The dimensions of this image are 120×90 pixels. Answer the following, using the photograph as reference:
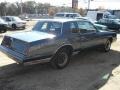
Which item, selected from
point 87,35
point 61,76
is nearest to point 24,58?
point 61,76

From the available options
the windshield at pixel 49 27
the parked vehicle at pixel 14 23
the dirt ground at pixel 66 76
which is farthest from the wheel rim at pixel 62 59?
the parked vehicle at pixel 14 23

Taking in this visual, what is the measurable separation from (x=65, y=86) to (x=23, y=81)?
3.91ft

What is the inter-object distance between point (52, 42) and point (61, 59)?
2.69ft

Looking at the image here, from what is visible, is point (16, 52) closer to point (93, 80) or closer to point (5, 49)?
point (5, 49)

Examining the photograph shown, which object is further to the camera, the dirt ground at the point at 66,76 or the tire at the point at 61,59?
the tire at the point at 61,59

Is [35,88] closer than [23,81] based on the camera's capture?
Yes

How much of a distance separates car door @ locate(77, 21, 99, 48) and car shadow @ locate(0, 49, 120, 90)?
0.70 metres

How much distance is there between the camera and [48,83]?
5465mm

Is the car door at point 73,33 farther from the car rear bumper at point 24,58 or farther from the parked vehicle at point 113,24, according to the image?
the parked vehicle at point 113,24

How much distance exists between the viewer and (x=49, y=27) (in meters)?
6.92

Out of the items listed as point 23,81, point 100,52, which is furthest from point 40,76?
point 100,52

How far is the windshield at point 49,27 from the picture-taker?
6.62 metres

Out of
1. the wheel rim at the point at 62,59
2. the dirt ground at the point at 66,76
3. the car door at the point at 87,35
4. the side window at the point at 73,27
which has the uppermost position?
the side window at the point at 73,27

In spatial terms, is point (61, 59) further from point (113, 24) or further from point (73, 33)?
point (113, 24)
